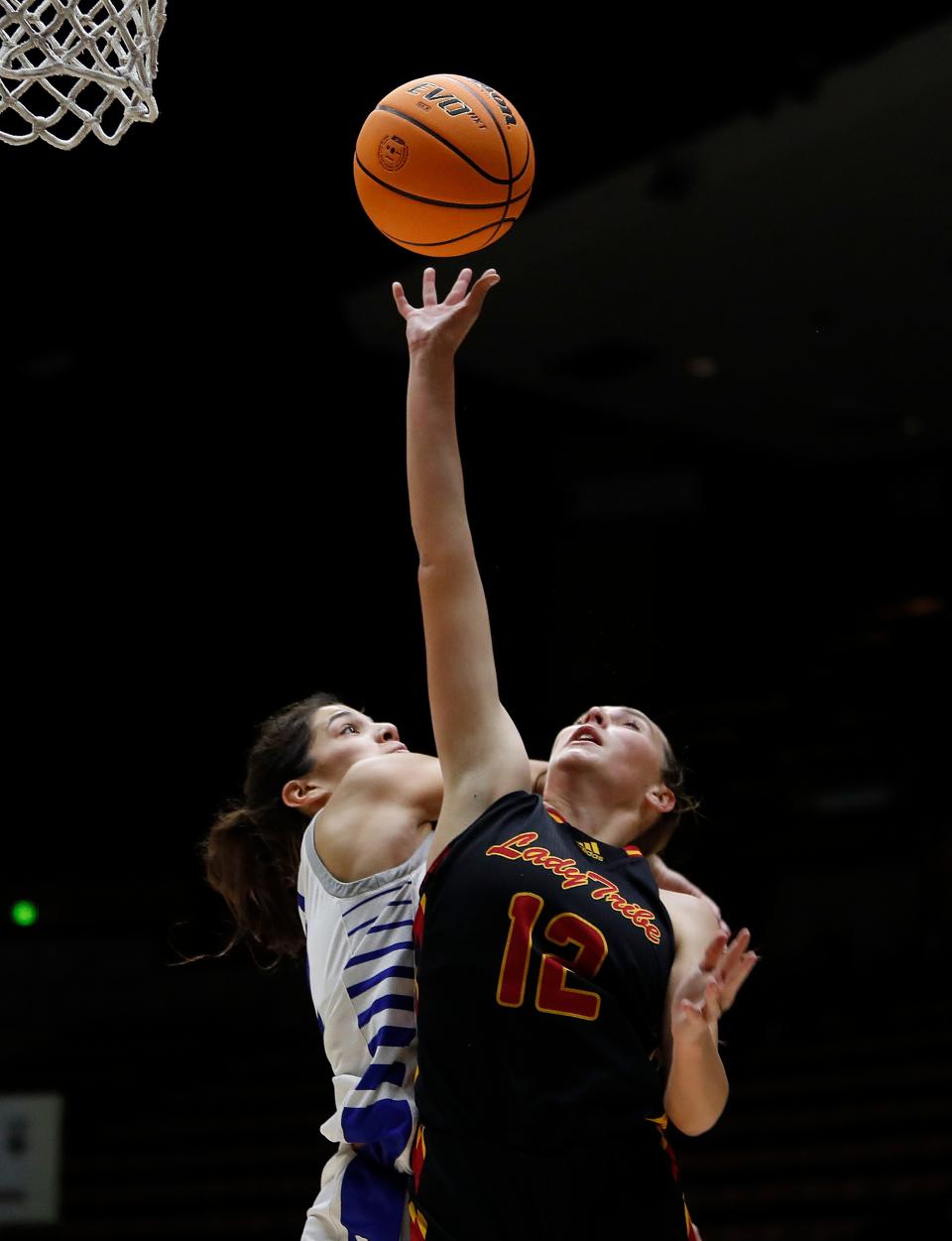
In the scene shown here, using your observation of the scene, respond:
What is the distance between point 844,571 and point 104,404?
507cm

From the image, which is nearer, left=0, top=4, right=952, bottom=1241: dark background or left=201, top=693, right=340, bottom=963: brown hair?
left=201, top=693, right=340, bottom=963: brown hair

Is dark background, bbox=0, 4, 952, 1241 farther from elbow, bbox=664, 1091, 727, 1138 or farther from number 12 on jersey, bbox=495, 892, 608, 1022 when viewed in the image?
number 12 on jersey, bbox=495, 892, 608, 1022

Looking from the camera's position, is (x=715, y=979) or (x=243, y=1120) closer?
(x=715, y=979)

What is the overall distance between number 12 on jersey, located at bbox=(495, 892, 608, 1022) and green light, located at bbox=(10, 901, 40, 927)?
6.67 meters

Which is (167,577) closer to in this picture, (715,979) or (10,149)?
(10,149)

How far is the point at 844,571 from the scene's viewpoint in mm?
10555

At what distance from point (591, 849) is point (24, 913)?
21.7ft

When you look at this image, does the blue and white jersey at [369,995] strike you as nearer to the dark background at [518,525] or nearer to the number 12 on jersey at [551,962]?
the number 12 on jersey at [551,962]

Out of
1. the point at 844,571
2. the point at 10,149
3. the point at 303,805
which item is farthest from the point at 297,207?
the point at 844,571

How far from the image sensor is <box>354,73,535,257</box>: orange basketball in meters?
2.65

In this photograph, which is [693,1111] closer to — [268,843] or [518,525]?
[268,843]

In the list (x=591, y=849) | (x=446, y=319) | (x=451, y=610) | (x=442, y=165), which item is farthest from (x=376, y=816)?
(x=442, y=165)

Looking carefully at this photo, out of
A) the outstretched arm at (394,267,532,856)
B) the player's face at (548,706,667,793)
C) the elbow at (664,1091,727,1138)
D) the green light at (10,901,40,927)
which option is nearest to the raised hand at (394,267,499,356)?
the outstretched arm at (394,267,532,856)

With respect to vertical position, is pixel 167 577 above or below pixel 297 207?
below
